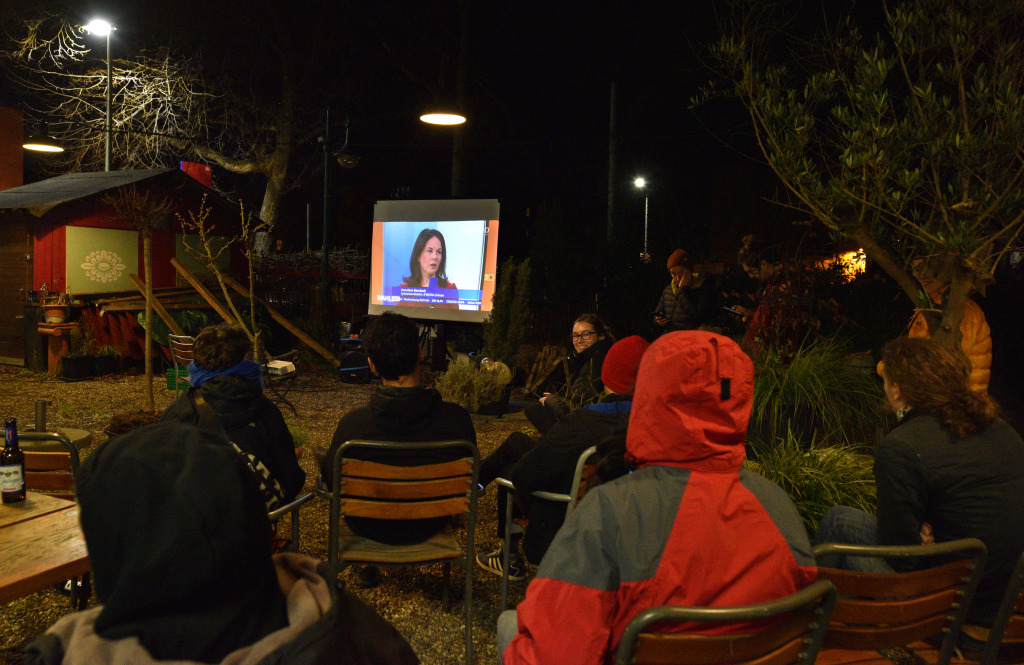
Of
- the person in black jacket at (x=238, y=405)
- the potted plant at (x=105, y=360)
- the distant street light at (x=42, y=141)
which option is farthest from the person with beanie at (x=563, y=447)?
the distant street light at (x=42, y=141)

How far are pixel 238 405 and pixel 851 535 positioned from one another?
2541 millimetres

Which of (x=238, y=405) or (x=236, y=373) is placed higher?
(x=236, y=373)

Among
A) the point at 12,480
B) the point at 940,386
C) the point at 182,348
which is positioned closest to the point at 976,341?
the point at 940,386

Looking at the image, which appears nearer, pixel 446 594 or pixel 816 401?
pixel 446 594

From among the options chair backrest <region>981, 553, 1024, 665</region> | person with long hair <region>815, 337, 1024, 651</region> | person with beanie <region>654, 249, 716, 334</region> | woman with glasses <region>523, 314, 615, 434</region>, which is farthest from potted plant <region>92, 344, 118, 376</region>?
chair backrest <region>981, 553, 1024, 665</region>

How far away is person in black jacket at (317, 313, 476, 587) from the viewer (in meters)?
3.10

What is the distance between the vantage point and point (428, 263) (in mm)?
11047

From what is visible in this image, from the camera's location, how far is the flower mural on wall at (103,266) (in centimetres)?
1291

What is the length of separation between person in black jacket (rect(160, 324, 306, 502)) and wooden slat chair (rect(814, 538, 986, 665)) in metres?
2.29

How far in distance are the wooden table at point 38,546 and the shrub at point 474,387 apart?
19.2ft

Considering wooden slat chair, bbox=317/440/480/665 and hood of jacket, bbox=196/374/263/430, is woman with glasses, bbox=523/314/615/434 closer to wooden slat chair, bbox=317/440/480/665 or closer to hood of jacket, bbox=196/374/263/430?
wooden slat chair, bbox=317/440/480/665

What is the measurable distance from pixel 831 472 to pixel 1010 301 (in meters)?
3.55

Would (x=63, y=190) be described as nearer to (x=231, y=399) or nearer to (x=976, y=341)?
(x=231, y=399)

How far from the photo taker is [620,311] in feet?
33.3
